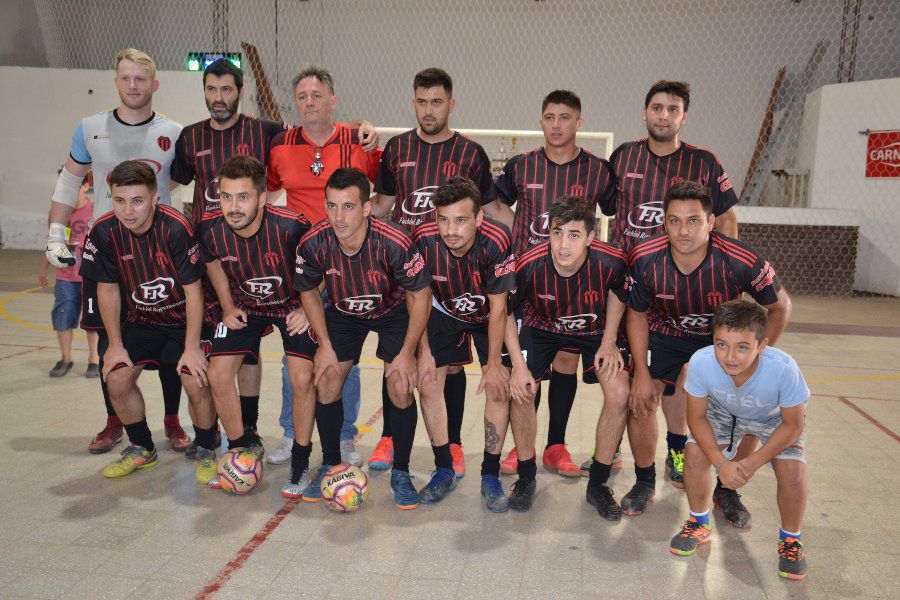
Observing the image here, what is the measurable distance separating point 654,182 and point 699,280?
73 centimetres

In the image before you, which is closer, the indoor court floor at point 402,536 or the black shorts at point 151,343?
the indoor court floor at point 402,536

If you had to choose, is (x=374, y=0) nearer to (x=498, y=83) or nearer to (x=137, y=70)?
(x=498, y=83)

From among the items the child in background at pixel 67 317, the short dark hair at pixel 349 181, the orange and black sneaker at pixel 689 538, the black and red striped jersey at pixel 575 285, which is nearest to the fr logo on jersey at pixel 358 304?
the short dark hair at pixel 349 181

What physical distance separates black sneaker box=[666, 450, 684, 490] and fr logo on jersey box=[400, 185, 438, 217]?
1870mm

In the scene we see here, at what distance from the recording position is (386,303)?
349cm

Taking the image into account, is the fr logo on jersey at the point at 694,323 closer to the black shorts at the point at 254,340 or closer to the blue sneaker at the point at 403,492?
the blue sneaker at the point at 403,492

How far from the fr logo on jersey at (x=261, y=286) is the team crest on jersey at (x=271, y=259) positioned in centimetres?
7

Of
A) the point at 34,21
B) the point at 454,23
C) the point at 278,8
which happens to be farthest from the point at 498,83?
the point at 34,21

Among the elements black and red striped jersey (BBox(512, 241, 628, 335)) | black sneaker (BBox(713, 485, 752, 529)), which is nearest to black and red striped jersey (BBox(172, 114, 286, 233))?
black and red striped jersey (BBox(512, 241, 628, 335))

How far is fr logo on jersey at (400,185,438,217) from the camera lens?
150 inches

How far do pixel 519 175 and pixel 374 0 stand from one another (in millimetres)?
10912

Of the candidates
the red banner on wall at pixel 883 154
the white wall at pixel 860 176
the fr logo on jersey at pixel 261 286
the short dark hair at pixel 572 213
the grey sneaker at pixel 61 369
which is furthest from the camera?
the white wall at pixel 860 176

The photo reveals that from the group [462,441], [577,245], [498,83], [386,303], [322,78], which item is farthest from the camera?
[498,83]

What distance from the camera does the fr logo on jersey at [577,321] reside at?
339cm
